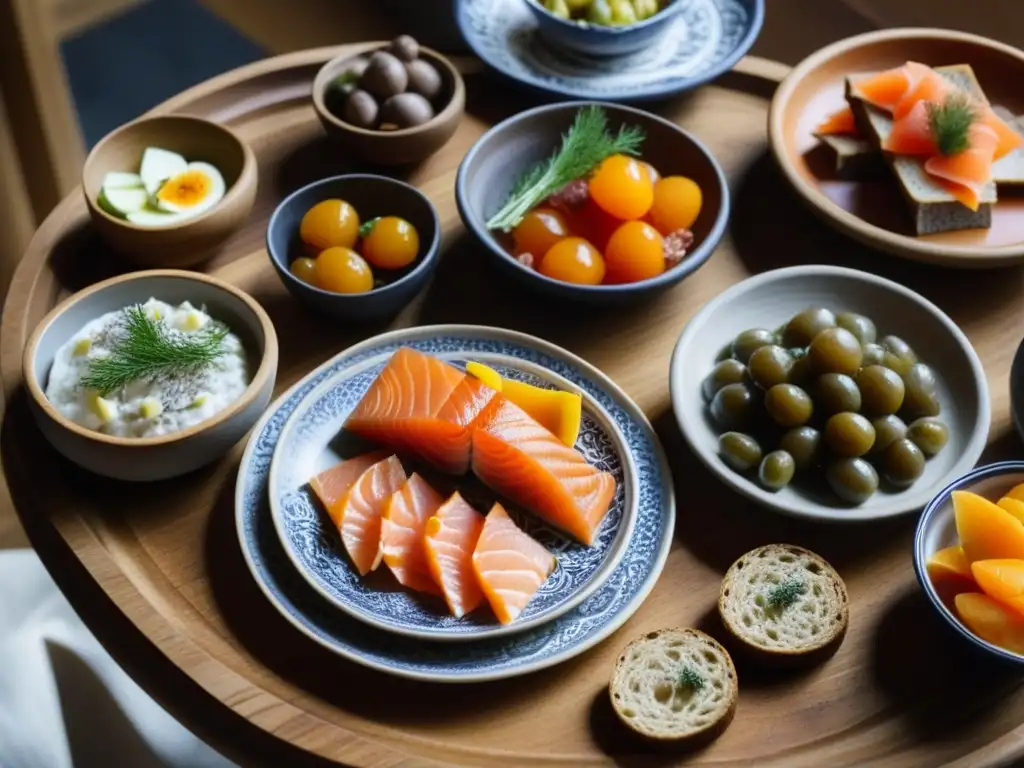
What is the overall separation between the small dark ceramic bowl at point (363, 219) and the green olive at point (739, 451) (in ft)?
1.69

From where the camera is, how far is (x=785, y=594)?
4.05ft

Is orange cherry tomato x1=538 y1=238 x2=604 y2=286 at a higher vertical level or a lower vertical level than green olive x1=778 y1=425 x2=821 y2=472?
higher

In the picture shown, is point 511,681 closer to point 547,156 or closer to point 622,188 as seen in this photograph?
point 622,188

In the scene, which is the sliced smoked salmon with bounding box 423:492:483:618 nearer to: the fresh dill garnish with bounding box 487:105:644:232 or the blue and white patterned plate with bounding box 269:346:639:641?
the blue and white patterned plate with bounding box 269:346:639:641

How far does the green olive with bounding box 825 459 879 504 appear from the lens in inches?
52.0

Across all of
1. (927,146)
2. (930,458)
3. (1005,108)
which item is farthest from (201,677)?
(1005,108)

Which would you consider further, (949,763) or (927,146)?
(927,146)

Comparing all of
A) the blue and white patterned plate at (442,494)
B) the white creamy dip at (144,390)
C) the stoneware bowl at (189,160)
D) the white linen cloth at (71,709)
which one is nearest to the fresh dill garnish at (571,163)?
the blue and white patterned plate at (442,494)

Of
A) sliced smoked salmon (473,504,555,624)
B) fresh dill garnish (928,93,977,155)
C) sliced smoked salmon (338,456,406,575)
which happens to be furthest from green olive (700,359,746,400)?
fresh dill garnish (928,93,977,155)

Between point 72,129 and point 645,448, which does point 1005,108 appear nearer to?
point 645,448

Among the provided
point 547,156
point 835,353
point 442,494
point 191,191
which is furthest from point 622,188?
point 191,191

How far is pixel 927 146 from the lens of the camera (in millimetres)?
1705

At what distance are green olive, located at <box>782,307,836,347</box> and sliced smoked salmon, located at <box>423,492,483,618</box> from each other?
1.71ft

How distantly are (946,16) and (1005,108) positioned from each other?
793mm
